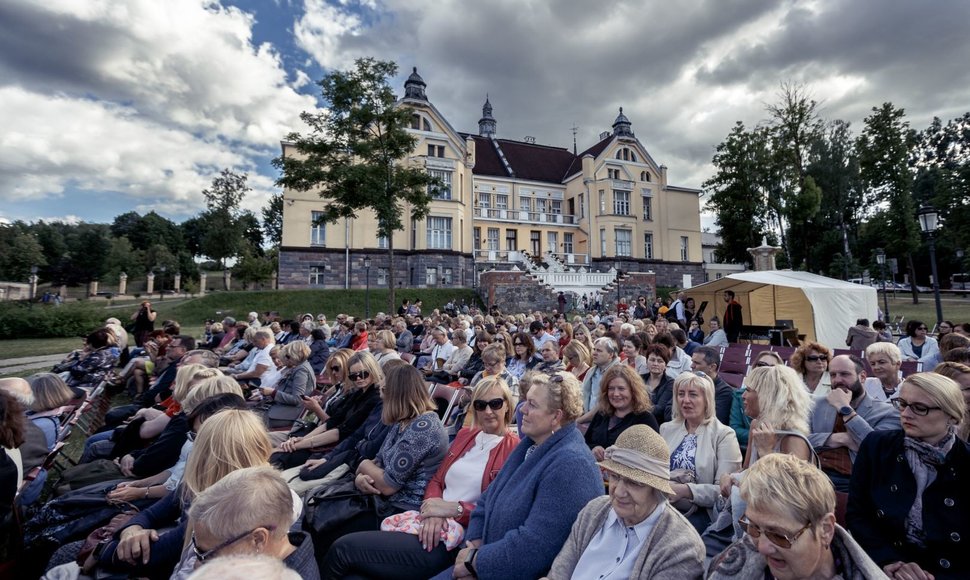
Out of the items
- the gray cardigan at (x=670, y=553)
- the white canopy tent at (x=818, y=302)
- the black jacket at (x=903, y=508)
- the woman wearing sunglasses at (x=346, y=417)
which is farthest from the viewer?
the white canopy tent at (x=818, y=302)

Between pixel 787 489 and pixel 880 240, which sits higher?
pixel 880 240

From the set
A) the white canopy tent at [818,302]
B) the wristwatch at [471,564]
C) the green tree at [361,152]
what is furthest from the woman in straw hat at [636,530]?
the green tree at [361,152]

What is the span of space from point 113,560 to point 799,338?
1551 cm

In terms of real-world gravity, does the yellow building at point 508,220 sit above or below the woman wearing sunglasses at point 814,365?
above

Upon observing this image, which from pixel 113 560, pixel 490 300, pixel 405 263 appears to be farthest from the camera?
pixel 405 263

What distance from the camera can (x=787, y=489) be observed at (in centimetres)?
182

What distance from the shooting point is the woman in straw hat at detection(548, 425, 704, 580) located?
6.88 feet

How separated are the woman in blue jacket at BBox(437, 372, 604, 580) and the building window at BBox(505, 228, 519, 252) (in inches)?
1475

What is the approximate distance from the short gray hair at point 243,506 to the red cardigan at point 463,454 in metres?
1.43

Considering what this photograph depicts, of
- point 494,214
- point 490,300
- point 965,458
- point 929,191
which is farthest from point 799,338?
point 929,191

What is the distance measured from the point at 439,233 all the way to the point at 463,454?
31.4m

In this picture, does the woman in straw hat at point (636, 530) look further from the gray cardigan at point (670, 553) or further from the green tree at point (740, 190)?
A: the green tree at point (740, 190)

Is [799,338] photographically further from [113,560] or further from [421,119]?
[421,119]

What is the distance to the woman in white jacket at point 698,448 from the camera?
314 centimetres
